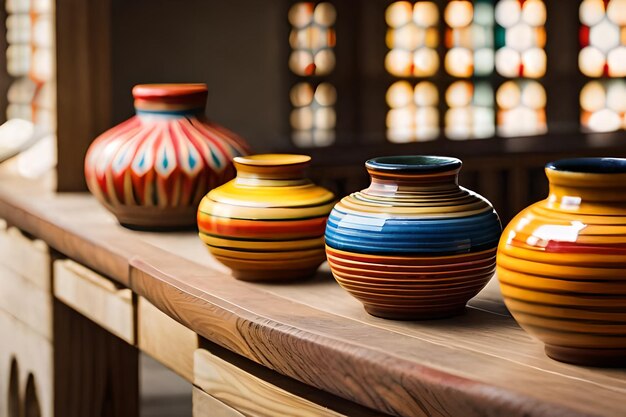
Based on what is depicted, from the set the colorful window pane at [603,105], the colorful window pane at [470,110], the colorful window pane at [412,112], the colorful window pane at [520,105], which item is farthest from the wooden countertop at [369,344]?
the colorful window pane at [603,105]

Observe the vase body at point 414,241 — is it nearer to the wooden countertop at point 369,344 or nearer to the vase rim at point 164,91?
the wooden countertop at point 369,344

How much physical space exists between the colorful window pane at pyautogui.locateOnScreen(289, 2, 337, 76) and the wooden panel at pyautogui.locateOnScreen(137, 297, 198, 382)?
3259mm

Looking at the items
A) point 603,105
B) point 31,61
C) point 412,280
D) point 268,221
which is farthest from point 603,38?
point 412,280

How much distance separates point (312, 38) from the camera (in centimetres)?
507

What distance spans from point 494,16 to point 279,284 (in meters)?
4.03

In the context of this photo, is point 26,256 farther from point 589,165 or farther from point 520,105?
point 520,105

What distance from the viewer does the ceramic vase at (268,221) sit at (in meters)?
1.60

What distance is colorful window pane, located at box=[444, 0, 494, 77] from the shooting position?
17.6ft

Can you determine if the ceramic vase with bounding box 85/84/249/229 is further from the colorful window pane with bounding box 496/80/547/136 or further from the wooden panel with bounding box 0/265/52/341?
the colorful window pane with bounding box 496/80/547/136

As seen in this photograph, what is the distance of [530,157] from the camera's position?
3746 mm

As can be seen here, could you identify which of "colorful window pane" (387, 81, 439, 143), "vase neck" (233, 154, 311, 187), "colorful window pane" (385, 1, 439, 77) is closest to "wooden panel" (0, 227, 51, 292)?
Result: "vase neck" (233, 154, 311, 187)

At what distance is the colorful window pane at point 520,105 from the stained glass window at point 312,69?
847mm

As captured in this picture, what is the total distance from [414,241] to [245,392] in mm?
332

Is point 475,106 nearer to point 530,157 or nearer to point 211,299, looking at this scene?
point 530,157
